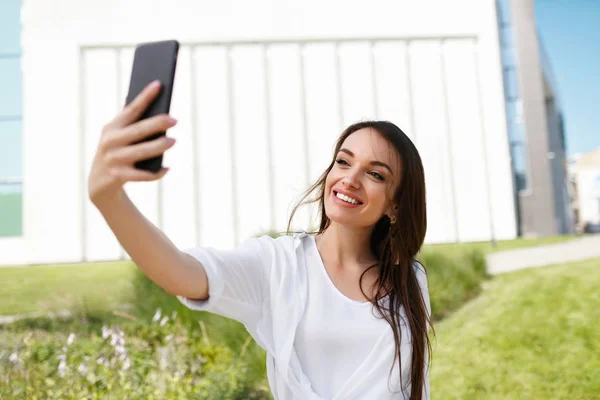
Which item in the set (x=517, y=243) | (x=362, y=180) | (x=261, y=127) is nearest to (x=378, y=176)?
(x=362, y=180)

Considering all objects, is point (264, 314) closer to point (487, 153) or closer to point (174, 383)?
point (174, 383)

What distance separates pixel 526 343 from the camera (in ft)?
12.8

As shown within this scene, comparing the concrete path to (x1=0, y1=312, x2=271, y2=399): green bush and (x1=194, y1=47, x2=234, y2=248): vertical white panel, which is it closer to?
(x1=194, y1=47, x2=234, y2=248): vertical white panel

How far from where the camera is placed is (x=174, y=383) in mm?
2768

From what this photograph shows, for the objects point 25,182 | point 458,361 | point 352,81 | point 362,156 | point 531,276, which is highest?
point 352,81

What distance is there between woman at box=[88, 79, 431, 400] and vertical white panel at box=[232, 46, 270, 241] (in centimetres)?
508

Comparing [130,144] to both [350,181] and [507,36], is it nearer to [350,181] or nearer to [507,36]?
[350,181]

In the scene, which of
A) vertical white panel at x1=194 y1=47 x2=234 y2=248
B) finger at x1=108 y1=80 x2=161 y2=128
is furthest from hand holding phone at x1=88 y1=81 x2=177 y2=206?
vertical white panel at x1=194 y1=47 x2=234 y2=248

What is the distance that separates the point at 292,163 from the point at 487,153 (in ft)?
7.75

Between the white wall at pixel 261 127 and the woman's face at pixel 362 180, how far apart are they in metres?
5.12

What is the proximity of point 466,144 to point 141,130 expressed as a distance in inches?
253

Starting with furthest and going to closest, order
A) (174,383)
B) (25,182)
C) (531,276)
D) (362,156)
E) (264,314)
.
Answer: (25,182) → (531,276) → (174,383) → (362,156) → (264,314)

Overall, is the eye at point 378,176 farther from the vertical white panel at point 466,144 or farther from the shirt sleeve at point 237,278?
the vertical white panel at point 466,144

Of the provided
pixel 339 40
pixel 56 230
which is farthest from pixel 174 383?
pixel 339 40
